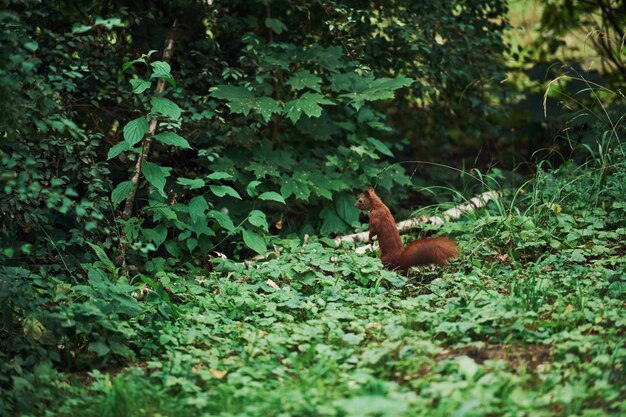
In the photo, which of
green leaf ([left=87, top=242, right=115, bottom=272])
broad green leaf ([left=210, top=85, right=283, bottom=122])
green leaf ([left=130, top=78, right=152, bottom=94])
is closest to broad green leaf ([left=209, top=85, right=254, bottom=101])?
broad green leaf ([left=210, top=85, right=283, bottom=122])

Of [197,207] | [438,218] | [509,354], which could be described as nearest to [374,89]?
[438,218]

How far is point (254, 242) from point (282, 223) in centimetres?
94

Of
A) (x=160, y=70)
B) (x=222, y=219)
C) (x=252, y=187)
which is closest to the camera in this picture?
(x=160, y=70)

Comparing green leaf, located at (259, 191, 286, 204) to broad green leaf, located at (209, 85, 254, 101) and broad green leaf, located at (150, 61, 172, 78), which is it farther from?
broad green leaf, located at (150, 61, 172, 78)

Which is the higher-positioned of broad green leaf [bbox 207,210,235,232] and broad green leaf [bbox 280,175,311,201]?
broad green leaf [bbox 280,175,311,201]

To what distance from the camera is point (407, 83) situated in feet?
21.7

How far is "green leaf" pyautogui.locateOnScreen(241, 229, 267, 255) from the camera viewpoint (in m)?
6.04

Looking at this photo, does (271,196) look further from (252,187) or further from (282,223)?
(282,223)

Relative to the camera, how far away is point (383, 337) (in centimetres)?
448

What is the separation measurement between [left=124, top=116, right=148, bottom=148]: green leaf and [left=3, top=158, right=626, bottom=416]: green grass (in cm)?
98

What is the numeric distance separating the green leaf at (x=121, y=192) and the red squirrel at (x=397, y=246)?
1.76 m

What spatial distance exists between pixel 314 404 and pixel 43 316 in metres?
1.85

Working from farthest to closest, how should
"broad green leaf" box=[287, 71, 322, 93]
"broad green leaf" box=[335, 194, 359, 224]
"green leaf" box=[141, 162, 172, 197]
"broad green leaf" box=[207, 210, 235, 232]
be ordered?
"broad green leaf" box=[335, 194, 359, 224], "broad green leaf" box=[287, 71, 322, 93], "broad green leaf" box=[207, 210, 235, 232], "green leaf" box=[141, 162, 172, 197]

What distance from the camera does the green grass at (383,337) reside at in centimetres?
366
